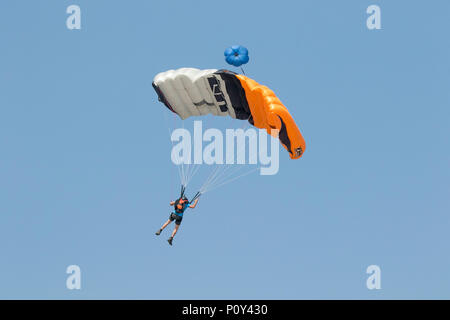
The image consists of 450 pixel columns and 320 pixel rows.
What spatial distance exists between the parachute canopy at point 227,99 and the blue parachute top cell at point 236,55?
0.73m

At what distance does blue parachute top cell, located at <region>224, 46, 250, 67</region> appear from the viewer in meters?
30.9

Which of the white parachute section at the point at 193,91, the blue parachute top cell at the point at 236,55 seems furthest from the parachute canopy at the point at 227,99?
the blue parachute top cell at the point at 236,55

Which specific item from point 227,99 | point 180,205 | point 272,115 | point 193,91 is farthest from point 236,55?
point 180,205

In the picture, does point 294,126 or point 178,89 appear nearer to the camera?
point 294,126

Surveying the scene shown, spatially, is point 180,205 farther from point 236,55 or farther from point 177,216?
point 236,55

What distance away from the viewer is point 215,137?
32.6m

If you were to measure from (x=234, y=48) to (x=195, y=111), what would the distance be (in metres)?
3.52

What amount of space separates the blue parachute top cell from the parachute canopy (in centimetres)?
73

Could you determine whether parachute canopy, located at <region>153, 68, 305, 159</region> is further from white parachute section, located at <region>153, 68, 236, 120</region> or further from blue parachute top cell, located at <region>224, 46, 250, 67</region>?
blue parachute top cell, located at <region>224, 46, 250, 67</region>

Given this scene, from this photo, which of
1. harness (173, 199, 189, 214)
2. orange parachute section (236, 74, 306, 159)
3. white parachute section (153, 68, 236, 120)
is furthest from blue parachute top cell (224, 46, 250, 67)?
harness (173, 199, 189, 214)

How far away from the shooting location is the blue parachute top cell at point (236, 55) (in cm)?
3089
